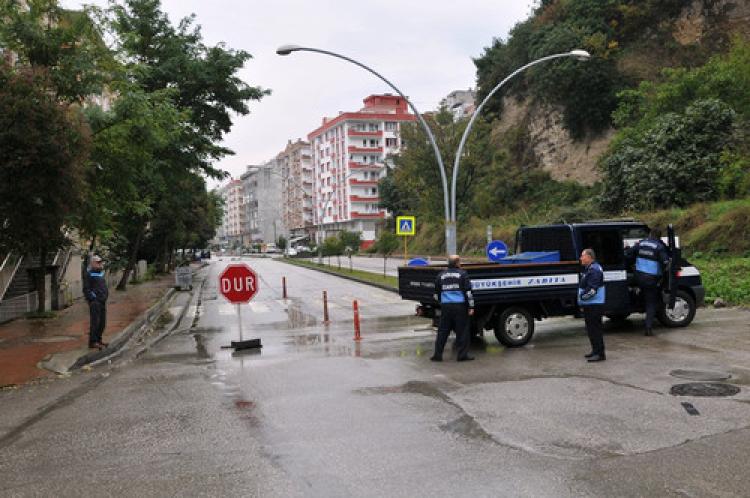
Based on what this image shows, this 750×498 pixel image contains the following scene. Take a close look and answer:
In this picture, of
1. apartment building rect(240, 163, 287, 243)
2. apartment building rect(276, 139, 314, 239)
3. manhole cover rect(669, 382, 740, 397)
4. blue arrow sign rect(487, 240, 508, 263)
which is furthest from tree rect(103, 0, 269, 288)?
apartment building rect(240, 163, 287, 243)

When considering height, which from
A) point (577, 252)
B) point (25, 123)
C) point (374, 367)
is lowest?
point (374, 367)

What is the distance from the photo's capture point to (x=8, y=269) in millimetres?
19453

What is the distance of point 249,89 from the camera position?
88.7 feet

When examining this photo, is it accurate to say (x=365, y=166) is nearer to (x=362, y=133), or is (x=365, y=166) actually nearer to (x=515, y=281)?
(x=362, y=133)

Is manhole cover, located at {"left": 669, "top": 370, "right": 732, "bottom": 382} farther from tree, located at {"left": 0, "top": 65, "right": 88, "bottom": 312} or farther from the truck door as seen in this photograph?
tree, located at {"left": 0, "top": 65, "right": 88, "bottom": 312}

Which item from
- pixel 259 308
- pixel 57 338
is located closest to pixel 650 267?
pixel 57 338

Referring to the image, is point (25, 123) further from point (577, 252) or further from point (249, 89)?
point (249, 89)

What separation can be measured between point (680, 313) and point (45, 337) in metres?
13.4

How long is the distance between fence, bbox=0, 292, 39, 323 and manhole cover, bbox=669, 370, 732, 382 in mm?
16344

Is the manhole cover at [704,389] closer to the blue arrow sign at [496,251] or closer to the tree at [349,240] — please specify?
the blue arrow sign at [496,251]

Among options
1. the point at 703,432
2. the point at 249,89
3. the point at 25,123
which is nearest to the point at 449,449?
the point at 703,432

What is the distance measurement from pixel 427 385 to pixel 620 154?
96.7 feet

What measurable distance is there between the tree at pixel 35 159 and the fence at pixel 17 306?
3.07m

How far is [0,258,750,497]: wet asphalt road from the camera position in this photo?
4914 millimetres
